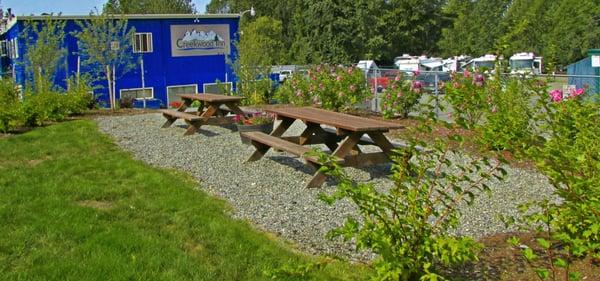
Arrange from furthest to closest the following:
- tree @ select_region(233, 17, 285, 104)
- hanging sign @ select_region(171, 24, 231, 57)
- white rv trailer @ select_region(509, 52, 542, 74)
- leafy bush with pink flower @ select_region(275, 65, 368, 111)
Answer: hanging sign @ select_region(171, 24, 231, 57) < tree @ select_region(233, 17, 285, 104) < leafy bush with pink flower @ select_region(275, 65, 368, 111) < white rv trailer @ select_region(509, 52, 542, 74)

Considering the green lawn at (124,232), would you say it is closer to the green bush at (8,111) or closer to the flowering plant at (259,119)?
the flowering plant at (259,119)

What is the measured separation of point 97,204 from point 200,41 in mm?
23074

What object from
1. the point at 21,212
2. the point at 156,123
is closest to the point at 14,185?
the point at 21,212

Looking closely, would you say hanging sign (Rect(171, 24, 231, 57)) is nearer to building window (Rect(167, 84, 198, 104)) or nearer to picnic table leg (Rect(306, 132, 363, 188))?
building window (Rect(167, 84, 198, 104))

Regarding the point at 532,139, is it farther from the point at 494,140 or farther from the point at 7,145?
the point at 7,145

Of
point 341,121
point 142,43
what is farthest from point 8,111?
point 142,43

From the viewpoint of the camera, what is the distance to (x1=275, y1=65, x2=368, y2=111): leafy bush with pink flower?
1397 centimetres

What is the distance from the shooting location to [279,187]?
710 cm

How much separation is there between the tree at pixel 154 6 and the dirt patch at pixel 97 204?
49.1 m

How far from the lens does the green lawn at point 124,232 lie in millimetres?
4211

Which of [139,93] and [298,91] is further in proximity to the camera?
[139,93]

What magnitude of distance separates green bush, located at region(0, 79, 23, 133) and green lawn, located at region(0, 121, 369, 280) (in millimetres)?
3858

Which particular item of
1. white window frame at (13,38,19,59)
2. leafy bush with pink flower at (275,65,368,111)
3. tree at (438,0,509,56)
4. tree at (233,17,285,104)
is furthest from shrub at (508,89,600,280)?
→ tree at (438,0,509,56)

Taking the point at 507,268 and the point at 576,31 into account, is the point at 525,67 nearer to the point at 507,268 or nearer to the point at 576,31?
the point at 507,268
